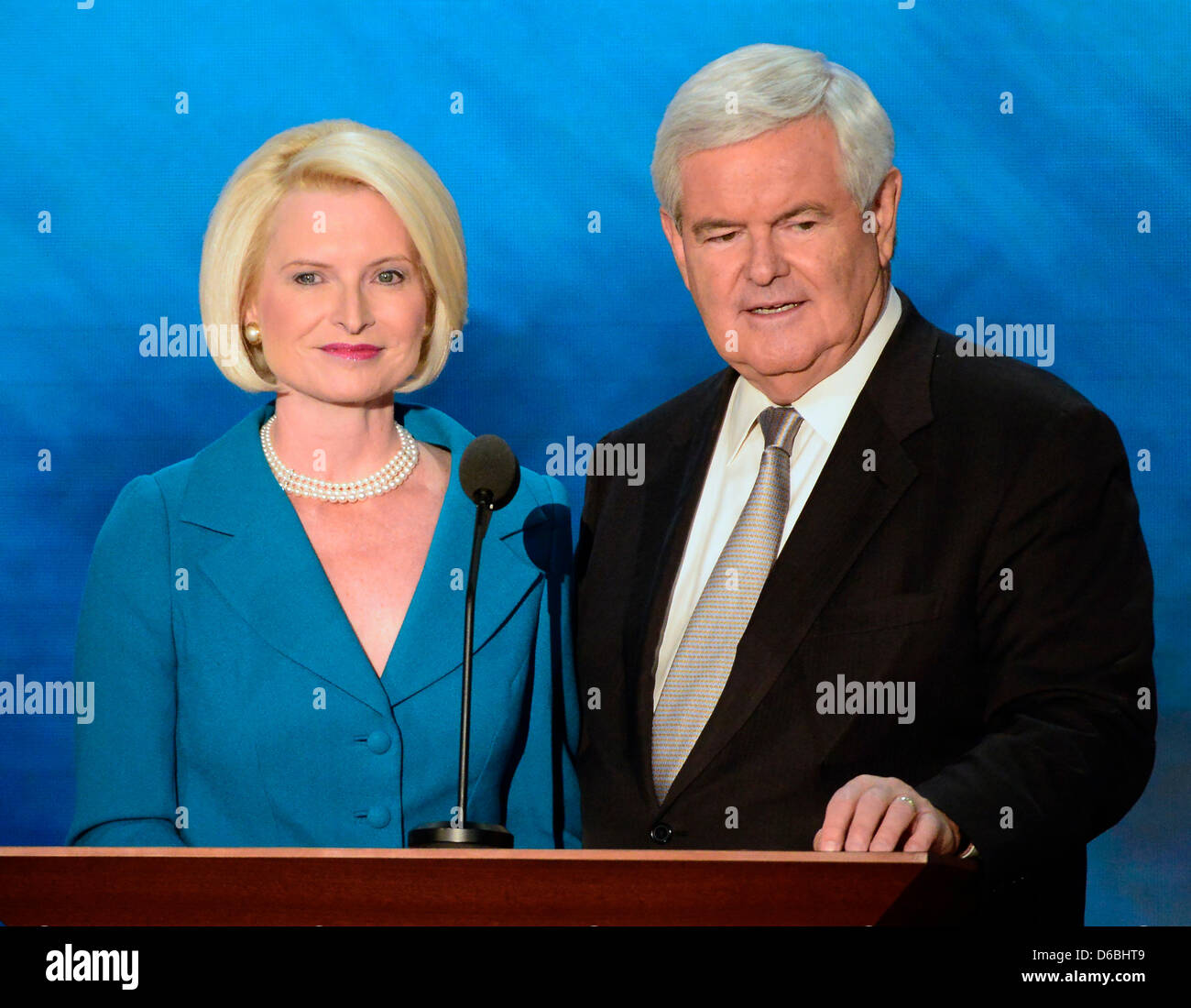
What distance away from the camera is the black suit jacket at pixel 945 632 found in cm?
258

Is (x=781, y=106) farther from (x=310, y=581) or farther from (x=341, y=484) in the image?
(x=310, y=581)

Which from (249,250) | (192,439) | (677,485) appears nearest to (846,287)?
(677,485)

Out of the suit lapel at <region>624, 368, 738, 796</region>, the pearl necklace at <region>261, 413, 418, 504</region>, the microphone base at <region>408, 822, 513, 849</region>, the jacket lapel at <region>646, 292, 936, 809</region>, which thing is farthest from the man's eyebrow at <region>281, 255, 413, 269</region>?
the microphone base at <region>408, 822, 513, 849</region>

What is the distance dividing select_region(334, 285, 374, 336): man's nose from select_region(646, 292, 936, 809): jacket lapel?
808 millimetres

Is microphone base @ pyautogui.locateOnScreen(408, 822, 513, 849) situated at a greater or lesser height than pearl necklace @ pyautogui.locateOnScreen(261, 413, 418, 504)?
lesser

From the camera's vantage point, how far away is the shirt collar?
114 inches

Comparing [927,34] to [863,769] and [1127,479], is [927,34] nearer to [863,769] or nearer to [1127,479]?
[1127,479]

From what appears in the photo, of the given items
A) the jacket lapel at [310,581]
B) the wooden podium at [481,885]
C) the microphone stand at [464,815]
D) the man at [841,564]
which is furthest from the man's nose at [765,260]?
the wooden podium at [481,885]

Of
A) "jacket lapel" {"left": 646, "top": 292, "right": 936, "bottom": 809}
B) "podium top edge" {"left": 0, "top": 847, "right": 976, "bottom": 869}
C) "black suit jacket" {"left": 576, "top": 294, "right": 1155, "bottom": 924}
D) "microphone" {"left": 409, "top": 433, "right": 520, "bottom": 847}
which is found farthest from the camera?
"jacket lapel" {"left": 646, "top": 292, "right": 936, "bottom": 809}

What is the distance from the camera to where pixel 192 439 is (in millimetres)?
3475

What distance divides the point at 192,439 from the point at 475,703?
42.7 inches

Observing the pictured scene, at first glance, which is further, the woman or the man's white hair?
the man's white hair

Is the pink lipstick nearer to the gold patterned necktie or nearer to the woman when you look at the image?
the woman

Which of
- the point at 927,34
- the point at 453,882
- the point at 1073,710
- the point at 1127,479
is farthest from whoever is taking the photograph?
the point at 927,34
